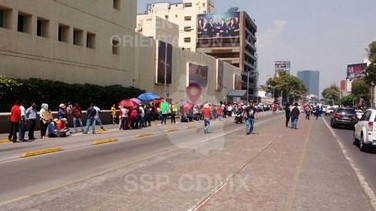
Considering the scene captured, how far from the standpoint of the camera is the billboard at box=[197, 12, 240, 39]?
380 feet

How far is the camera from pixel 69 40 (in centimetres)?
3419

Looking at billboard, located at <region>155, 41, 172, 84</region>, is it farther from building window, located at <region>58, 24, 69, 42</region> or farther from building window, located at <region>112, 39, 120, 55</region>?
building window, located at <region>58, 24, 69, 42</region>

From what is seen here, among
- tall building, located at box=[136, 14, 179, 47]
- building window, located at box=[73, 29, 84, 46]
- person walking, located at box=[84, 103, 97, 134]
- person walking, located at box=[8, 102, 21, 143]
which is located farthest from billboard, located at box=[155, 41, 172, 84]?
person walking, located at box=[8, 102, 21, 143]

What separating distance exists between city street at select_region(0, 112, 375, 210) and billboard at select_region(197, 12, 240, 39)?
329 ft

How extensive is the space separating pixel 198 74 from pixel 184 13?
57758 millimetres

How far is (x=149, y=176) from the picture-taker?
1099 centimetres

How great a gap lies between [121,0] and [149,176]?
33.3 m

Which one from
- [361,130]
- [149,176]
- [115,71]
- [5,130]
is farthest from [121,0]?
[149,176]

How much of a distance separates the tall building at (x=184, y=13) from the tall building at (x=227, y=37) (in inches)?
95.1

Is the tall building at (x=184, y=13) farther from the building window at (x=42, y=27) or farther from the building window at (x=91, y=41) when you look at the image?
the building window at (x=42, y=27)

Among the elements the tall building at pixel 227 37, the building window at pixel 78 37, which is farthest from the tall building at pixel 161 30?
the tall building at pixel 227 37

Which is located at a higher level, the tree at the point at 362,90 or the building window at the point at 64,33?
the building window at the point at 64,33

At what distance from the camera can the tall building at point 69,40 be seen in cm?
2827

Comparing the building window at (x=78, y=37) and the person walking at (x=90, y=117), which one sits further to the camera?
the building window at (x=78, y=37)
